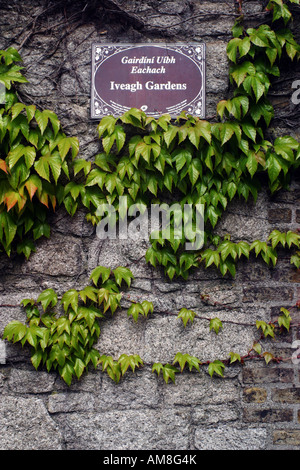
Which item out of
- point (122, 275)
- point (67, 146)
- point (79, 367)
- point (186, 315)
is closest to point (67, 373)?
point (79, 367)

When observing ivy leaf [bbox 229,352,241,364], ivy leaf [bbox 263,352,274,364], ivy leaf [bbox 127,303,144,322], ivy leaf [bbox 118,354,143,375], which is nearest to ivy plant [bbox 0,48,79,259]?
ivy leaf [bbox 127,303,144,322]

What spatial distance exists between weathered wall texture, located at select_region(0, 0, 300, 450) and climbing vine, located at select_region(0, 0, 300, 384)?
70 mm

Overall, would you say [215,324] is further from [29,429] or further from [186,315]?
[29,429]

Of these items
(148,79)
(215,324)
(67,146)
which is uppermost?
(148,79)

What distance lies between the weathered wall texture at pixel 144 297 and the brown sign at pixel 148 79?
65 mm

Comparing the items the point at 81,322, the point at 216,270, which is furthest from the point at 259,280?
the point at 81,322

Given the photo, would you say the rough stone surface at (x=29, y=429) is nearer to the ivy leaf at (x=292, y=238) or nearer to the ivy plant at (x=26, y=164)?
the ivy plant at (x=26, y=164)

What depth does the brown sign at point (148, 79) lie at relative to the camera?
2240mm

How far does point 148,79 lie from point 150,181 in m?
0.60

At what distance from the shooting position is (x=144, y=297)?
85.8 inches

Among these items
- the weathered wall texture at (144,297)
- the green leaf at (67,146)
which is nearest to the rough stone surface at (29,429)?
the weathered wall texture at (144,297)

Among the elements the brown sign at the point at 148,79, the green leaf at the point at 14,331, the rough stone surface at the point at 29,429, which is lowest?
the rough stone surface at the point at 29,429

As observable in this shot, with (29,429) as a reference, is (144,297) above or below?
above
